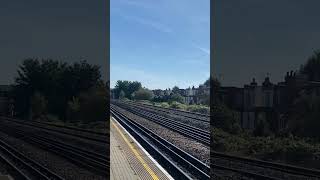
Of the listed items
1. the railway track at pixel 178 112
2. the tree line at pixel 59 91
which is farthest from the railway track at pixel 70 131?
the railway track at pixel 178 112

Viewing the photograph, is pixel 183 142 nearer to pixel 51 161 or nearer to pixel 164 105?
pixel 51 161

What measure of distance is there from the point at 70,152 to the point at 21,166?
0.67 metres

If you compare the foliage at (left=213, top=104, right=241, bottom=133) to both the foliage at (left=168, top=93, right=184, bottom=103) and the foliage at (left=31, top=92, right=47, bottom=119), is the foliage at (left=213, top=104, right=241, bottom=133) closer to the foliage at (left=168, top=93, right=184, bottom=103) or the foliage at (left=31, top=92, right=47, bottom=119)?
the foliage at (left=31, top=92, right=47, bottom=119)

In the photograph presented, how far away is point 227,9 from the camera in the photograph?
5.09m

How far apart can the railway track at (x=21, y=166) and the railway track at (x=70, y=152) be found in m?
0.22

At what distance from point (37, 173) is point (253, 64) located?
3.21 m

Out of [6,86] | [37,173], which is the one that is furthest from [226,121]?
[6,86]

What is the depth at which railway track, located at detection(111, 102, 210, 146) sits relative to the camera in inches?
401

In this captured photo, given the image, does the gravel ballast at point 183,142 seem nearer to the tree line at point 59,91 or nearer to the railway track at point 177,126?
the railway track at point 177,126

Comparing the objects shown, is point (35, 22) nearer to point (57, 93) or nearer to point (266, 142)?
point (57, 93)

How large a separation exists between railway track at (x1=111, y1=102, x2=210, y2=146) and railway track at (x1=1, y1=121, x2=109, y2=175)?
4563 mm

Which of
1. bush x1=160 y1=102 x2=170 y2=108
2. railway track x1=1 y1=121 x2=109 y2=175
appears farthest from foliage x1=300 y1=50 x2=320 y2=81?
bush x1=160 y1=102 x2=170 y2=108

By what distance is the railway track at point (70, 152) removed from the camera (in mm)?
4953

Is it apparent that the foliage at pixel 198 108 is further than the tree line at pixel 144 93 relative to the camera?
No
